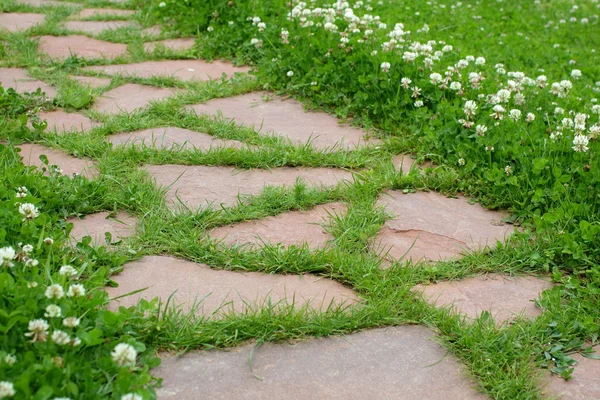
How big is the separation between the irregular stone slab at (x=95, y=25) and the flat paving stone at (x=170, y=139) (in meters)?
2.39

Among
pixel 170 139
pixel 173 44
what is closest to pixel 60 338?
pixel 170 139

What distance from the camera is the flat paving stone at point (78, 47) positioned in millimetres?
4965

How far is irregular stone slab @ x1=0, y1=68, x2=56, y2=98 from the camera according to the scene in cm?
411

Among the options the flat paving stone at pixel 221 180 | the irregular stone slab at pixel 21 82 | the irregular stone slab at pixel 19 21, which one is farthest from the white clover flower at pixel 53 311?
the irregular stone slab at pixel 19 21

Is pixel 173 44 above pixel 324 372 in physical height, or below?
above

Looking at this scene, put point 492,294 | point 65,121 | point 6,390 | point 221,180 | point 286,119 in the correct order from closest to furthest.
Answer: point 6,390
point 492,294
point 221,180
point 65,121
point 286,119

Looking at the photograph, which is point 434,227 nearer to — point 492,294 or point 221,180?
point 492,294

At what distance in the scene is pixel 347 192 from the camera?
3.06m

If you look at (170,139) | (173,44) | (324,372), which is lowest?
(324,372)

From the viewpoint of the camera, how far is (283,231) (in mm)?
2740

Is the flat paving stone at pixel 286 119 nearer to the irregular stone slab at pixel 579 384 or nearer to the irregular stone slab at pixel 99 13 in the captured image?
the irregular stone slab at pixel 579 384

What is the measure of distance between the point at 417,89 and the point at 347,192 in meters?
1.12

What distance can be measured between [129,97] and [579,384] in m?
3.14

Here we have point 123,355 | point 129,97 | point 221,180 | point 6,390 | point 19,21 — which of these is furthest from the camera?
point 19,21
